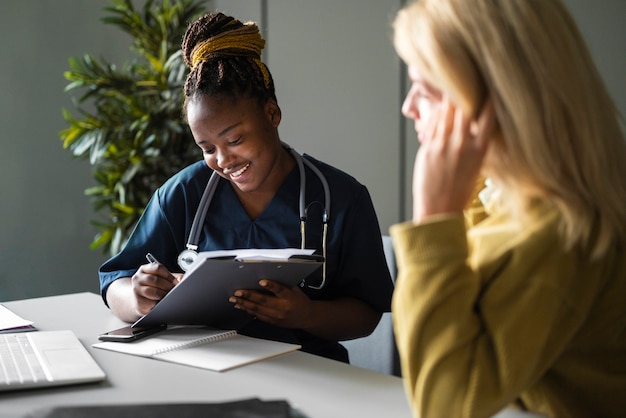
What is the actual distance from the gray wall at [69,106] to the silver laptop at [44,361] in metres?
2.17

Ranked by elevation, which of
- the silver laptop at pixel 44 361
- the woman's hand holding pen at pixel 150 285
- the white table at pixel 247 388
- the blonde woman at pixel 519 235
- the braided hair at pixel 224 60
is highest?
the braided hair at pixel 224 60

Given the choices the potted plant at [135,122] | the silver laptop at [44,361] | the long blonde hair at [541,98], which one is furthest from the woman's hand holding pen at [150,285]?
the potted plant at [135,122]

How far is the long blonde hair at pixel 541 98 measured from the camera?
88cm

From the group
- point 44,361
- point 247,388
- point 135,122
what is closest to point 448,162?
point 247,388

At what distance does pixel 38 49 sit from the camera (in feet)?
11.6

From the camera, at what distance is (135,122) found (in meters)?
3.21

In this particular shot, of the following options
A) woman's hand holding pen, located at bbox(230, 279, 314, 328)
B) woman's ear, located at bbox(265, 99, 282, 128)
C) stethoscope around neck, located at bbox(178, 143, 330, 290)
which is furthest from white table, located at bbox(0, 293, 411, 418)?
woman's ear, located at bbox(265, 99, 282, 128)

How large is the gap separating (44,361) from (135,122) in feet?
6.65

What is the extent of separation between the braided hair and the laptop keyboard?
61 centimetres

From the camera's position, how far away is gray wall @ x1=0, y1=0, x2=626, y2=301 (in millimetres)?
3461

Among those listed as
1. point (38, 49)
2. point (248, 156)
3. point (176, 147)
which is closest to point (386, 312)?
point (248, 156)

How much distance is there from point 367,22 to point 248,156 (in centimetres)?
197

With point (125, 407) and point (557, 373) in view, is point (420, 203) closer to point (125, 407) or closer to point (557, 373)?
point (557, 373)

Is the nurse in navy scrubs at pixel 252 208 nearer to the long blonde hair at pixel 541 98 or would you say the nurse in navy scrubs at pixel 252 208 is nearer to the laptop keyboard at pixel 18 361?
the laptop keyboard at pixel 18 361
